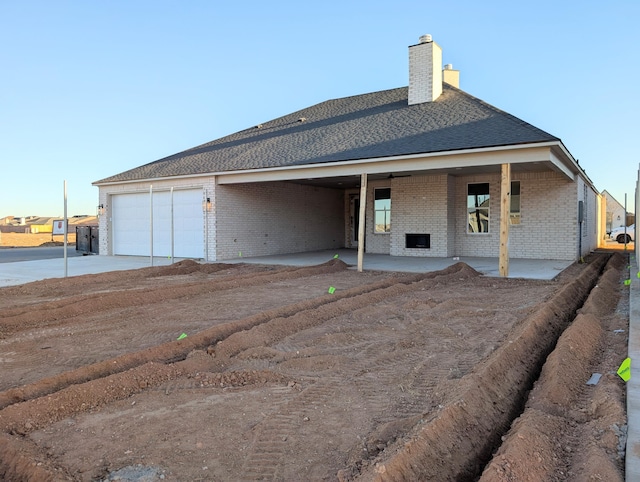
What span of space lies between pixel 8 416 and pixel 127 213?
1599 cm

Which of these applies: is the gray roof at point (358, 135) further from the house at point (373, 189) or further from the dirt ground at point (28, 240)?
the dirt ground at point (28, 240)

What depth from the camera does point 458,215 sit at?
56.6 ft

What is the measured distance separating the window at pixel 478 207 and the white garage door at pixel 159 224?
31.5 ft

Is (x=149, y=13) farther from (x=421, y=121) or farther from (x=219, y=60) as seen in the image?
(x=421, y=121)

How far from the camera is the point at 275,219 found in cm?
1886

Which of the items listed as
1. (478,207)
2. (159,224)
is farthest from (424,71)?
(159,224)

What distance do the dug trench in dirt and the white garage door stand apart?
44.0 ft

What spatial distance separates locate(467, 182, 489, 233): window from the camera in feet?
54.9

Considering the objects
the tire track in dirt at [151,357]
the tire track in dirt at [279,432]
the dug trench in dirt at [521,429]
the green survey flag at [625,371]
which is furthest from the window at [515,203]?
the tire track in dirt at [279,432]

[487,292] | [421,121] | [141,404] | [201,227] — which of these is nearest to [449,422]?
[141,404]

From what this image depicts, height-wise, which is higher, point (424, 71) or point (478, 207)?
point (424, 71)

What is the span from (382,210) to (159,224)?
344 inches

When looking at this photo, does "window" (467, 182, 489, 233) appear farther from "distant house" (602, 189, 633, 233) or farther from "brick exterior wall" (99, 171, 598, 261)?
"distant house" (602, 189, 633, 233)

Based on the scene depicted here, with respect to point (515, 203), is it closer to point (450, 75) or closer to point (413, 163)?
point (413, 163)
